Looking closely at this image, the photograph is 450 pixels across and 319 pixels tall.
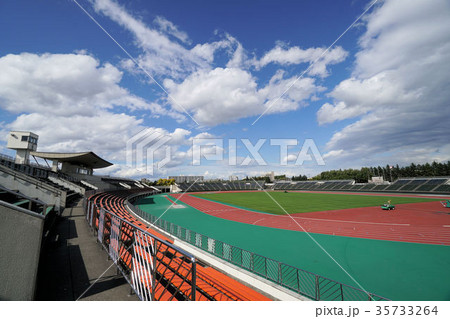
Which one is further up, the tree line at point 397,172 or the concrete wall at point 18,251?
the tree line at point 397,172

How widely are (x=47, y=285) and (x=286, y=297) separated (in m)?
6.99

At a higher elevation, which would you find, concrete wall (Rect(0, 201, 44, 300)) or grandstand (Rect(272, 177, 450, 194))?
grandstand (Rect(272, 177, 450, 194))

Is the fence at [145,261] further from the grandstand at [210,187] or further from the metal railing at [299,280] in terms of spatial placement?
the grandstand at [210,187]

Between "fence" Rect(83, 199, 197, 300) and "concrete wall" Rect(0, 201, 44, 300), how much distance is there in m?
1.86

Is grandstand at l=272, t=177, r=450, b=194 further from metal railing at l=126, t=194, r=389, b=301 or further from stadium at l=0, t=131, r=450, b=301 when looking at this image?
metal railing at l=126, t=194, r=389, b=301

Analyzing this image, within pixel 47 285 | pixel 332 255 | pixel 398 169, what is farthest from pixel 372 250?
pixel 398 169

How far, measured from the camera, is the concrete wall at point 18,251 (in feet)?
12.4

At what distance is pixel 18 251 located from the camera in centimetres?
388

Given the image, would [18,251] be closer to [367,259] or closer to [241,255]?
[241,255]

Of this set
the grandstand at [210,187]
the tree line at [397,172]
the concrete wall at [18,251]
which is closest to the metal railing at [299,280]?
the concrete wall at [18,251]

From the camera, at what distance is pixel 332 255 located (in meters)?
11.2

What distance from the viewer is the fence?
4.08 m

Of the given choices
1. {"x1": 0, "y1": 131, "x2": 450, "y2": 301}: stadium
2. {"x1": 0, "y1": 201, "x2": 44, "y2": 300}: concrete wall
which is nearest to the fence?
{"x1": 0, "y1": 131, "x2": 450, "y2": 301}: stadium

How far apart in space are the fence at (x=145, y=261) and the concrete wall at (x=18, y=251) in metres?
1.86
